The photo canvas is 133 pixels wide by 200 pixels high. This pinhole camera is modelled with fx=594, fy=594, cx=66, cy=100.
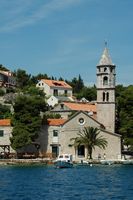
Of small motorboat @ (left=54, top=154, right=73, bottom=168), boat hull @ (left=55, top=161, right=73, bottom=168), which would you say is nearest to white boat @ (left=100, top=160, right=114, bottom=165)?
small motorboat @ (left=54, top=154, right=73, bottom=168)

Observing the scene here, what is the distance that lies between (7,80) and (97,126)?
80.4 meters

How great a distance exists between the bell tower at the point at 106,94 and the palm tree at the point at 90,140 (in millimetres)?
4004

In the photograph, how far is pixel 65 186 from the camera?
4756 centimetres

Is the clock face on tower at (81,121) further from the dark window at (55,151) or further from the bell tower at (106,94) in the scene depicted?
the dark window at (55,151)

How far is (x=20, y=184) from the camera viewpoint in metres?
49.2

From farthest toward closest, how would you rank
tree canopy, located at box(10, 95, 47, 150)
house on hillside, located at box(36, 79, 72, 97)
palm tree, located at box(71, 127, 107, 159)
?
1. house on hillside, located at box(36, 79, 72, 97)
2. palm tree, located at box(71, 127, 107, 159)
3. tree canopy, located at box(10, 95, 47, 150)

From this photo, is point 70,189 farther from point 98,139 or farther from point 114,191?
point 98,139

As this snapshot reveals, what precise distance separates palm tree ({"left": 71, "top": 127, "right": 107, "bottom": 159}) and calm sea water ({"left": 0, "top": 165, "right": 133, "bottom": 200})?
18.3 meters

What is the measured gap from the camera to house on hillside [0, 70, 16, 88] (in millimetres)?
156137

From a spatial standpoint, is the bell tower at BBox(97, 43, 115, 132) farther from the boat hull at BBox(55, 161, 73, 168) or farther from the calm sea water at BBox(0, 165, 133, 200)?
the calm sea water at BBox(0, 165, 133, 200)

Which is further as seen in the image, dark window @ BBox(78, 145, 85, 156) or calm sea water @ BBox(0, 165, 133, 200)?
dark window @ BBox(78, 145, 85, 156)

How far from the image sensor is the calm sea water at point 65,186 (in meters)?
40.7

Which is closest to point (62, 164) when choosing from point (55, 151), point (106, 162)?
point (106, 162)

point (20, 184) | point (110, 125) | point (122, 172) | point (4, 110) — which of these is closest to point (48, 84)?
point (4, 110)
